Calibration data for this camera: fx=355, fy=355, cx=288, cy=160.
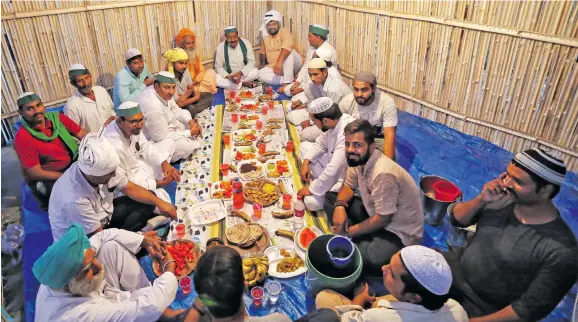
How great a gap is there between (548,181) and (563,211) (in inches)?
98.6

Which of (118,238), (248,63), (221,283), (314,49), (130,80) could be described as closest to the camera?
(221,283)

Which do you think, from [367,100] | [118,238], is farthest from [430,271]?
[367,100]

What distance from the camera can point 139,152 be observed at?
5.02 metres

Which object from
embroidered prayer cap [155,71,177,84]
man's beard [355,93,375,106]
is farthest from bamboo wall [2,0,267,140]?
man's beard [355,93,375,106]

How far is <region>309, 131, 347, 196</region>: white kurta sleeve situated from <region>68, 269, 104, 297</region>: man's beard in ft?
8.21

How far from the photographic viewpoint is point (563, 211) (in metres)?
4.37

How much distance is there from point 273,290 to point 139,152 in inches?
114

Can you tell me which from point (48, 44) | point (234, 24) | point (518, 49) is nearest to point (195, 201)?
point (48, 44)

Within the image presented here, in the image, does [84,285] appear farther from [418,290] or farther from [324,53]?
[324,53]

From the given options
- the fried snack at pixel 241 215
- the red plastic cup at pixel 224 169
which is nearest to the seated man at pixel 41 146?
the red plastic cup at pixel 224 169

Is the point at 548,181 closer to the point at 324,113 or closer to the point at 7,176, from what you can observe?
the point at 324,113

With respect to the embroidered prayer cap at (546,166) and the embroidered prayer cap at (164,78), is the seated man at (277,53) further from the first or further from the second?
the embroidered prayer cap at (546,166)

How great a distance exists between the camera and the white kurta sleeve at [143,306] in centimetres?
255

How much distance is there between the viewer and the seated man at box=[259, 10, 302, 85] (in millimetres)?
8383
